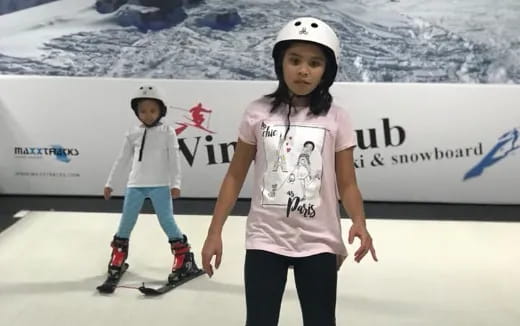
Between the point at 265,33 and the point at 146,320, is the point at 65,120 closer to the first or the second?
the point at 265,33

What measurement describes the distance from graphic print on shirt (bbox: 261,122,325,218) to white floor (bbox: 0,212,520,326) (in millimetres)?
1301

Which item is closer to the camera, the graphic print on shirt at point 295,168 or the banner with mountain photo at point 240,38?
the graphic print on shirt at point 295,168

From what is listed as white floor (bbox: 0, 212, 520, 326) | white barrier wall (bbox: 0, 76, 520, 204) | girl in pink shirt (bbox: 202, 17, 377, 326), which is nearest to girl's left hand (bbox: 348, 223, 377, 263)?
girl in pink shirt (bbox: 202, 17, 377, 326)

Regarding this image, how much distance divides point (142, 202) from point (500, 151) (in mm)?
3273

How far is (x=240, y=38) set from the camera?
529 centimetres

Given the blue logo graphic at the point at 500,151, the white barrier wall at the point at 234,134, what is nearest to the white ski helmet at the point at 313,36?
the white barrier wall at the point at 234,134

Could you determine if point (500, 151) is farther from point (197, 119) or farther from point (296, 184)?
point (296, 184)

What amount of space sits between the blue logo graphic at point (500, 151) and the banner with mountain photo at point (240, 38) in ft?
1.51

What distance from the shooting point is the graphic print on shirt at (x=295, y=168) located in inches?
74.5

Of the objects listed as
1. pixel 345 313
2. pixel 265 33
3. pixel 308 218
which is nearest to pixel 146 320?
pixel 345 313

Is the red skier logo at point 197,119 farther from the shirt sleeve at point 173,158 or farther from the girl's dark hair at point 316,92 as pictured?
the girl's dark hair at point 316,92

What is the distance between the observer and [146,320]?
9.92 ft

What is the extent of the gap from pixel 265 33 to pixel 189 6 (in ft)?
2.26

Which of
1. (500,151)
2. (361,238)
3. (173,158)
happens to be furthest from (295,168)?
(500,151)
